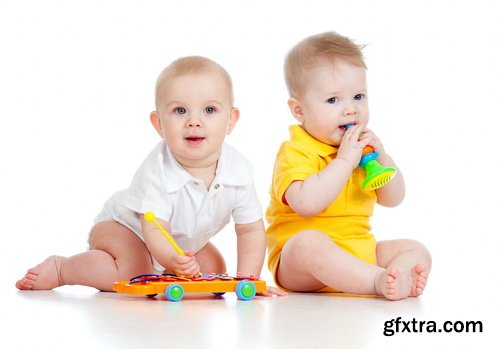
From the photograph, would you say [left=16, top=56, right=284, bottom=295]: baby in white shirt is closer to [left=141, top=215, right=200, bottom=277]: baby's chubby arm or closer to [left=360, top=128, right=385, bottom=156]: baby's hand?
[left=141, top=215, right=200, bottom=277]: baby's chubby arm

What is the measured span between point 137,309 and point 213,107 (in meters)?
0.58

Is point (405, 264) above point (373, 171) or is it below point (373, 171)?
below

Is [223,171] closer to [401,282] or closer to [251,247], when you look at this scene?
[251,247]

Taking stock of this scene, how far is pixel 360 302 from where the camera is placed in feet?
6.47

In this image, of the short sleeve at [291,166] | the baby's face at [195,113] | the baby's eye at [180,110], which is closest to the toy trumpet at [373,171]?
the short sleeve at [291,166]

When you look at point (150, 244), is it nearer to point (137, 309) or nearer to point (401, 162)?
point (137, 309)

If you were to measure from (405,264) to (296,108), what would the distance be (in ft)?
1.66

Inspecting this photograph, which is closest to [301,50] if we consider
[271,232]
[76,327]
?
[271,232]

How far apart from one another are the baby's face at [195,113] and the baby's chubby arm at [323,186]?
0.78 ft

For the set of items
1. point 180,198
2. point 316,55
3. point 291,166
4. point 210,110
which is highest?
A: point 316,55

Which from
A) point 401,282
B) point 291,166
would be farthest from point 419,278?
point 291,166

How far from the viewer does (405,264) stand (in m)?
2.17

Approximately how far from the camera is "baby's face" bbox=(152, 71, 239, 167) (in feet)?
6.95

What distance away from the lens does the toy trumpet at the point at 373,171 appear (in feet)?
7.14
